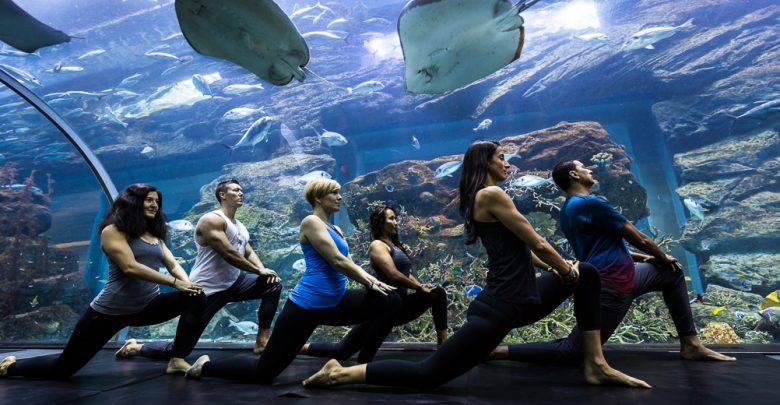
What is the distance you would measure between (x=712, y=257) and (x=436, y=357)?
9.56m

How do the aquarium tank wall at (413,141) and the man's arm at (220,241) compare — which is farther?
the aquarium tank wall at (413,141)

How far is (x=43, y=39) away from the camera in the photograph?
14.9ft

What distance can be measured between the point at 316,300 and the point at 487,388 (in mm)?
945

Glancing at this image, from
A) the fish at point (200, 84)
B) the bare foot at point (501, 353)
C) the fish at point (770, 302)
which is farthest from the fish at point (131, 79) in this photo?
the fish at point (770, 302)

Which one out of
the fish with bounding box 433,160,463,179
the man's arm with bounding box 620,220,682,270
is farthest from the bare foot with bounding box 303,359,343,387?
the fish with bounding box 433,160,463,179

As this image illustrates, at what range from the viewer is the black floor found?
1772 millimetres

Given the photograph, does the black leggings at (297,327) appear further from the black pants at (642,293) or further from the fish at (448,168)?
the fish at (448,168)

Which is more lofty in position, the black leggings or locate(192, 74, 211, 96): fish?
Result: locate(192, 74, 211, 96): fish

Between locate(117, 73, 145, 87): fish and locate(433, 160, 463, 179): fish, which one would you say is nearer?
locate(433, 160, 463, 179): fish

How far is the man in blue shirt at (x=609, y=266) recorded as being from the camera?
7.61 feet

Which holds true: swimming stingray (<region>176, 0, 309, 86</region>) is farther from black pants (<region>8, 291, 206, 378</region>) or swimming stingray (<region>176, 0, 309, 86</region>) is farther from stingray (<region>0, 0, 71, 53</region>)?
black pants (<region>8, 291, 206, 378</region>)

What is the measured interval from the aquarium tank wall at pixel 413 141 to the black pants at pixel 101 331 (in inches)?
120

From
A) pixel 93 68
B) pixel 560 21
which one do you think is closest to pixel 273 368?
pixel 560 21

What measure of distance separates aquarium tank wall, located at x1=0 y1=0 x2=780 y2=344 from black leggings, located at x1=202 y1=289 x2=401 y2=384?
3137 mm
